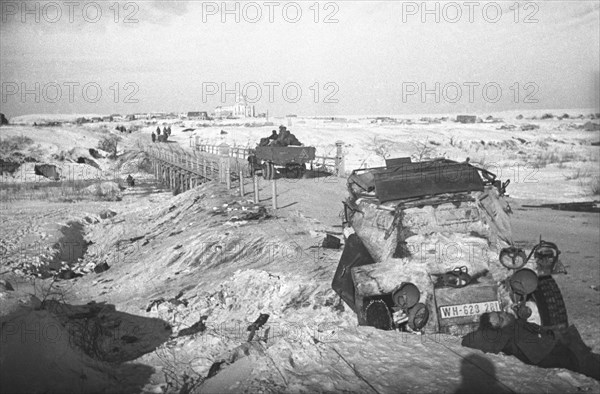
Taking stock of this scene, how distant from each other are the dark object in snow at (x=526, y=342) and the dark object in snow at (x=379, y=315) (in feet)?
2.74

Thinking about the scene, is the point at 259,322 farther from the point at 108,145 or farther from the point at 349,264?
the point at 108,145

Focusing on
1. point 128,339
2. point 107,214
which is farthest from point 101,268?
point 107,214

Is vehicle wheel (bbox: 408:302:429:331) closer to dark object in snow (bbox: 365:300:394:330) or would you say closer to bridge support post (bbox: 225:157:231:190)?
dark object in snow (bbox: 365:300:394:330)

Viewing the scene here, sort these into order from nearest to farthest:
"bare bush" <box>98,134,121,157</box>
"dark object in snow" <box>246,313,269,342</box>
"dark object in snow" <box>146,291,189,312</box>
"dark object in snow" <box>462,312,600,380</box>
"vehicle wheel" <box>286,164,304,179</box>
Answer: "dark object in snow" <box>462,312,600,380</box>, "dark object in snow" <box>246,313,269,342</box>, "dark object in snow" <box>146,291,189,312</box>, "vehicle wheel" <box>286,164,304,179</box>, "bare bush" <box>98,134,121,157</box>

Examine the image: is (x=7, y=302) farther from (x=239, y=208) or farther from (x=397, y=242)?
(x=239, y=208)

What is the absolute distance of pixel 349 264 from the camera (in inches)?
265

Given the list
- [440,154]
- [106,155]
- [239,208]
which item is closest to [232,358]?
[239,208]

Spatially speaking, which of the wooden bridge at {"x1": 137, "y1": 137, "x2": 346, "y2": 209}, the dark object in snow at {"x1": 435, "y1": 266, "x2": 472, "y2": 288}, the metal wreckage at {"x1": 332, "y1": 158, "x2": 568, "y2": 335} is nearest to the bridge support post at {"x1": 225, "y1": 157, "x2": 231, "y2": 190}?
the wooden bridge at {"x1": 137, "y1": 137, "x2": 346, "y2": 209}

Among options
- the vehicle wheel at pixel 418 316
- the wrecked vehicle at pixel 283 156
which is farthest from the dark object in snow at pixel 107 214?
the vehicle wheel at pixel 418 316

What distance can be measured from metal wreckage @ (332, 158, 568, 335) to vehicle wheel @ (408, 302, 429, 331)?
0.01 m

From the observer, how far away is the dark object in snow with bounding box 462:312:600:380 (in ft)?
16.2

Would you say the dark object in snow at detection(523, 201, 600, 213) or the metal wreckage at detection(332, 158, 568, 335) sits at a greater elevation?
the metal wreckage at detection(332, 158, 568, 335)

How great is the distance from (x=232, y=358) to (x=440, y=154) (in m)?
33.8

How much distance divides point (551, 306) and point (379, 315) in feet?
5.96
